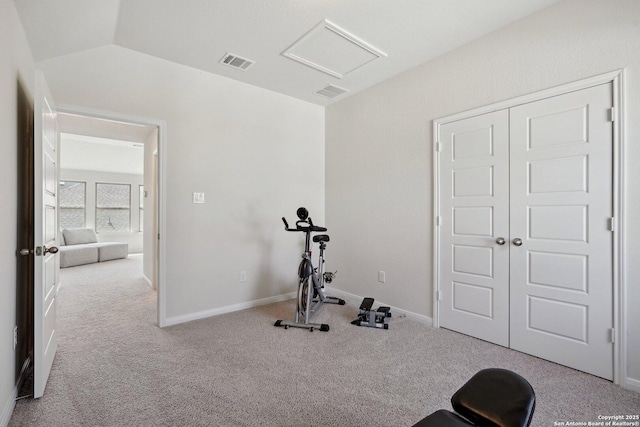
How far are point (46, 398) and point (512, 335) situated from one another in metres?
3.53

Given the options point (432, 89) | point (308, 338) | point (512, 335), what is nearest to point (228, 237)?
point (308, 338)

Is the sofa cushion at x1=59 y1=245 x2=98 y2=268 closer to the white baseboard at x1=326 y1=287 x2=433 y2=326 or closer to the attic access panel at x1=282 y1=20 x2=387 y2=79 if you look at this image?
the white baseboard at x1=326 y1=287 x2=433 y2=326

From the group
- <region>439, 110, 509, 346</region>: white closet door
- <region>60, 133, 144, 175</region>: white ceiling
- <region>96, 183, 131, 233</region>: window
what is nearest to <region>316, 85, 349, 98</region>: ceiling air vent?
<region>439, 110, 509, 346</region>: white closet door

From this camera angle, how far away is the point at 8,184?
179 cm

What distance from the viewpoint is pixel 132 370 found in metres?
2.29

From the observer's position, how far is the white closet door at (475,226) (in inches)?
107

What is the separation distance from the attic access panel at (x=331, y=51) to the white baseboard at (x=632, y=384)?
3278 millimetres

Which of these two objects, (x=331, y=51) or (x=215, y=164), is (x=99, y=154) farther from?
(x=331, y=51)

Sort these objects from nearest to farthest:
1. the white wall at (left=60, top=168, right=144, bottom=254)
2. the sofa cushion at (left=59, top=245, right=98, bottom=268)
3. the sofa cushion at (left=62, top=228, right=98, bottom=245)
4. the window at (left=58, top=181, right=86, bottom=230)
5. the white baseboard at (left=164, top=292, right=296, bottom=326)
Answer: the white baseboard at (left=164, top=292, right=296, bottom=326), the sofa cushion at (left=59, top=245, right=98, bottom=268), the sofa cushion at (left=62, top=228, right=98, bottom=245), the window at (left=58, top=181, right=86, bottom=230), the white wall at (left=60, top=168, right=144, bottom=254)

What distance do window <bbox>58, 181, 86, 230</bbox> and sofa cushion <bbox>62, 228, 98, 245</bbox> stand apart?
1.82ft

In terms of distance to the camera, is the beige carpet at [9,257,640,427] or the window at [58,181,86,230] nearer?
the beige carpet at [9,257,640,427]

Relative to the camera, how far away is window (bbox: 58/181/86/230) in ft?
25.6

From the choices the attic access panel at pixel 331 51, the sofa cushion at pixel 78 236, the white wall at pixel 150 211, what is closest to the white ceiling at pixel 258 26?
the attic access panel at pixel 331 51

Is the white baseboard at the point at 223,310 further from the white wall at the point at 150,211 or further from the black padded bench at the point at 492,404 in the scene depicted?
the black padded bench at the point at 492,404
